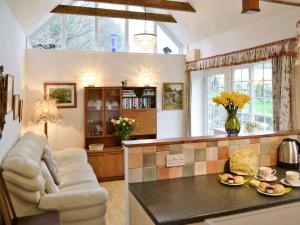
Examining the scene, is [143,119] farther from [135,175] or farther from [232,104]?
[135,175]

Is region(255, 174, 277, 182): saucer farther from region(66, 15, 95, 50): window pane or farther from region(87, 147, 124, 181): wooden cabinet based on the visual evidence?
region(66, 15, 95, 50): window pane

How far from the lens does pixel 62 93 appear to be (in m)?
5.12

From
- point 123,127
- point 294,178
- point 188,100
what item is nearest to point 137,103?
point 123,127

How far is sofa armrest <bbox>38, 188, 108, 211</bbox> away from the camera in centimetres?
250

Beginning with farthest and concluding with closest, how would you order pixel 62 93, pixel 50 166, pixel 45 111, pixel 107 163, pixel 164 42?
pixel 164 42 < pixel 62 93 < pixel 107 163 < pixel 45 111 < pixel 50 166

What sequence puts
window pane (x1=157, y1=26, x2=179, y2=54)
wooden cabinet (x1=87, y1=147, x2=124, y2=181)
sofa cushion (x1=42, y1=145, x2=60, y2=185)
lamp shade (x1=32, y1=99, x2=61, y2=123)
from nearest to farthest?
sofa cushion (x1=42, y1=145, x2=60, y2=185) < lamp shade (x1=32, y1=99, x2=61, y2=123) < wooden cabinet (x1=87, y1=147, x2=124, y2=181) < window pane (x1=157, y1=26, x2=179, y2=54)

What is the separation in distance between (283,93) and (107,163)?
9.93 feet

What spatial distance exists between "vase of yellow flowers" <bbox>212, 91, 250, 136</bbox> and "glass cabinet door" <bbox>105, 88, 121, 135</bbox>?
3284 millimetres

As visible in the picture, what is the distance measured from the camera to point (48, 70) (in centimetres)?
505

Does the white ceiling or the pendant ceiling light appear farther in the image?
the pendant ceiling light

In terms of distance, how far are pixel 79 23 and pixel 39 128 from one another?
222 centimetres

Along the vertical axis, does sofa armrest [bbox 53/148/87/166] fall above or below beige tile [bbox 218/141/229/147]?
below

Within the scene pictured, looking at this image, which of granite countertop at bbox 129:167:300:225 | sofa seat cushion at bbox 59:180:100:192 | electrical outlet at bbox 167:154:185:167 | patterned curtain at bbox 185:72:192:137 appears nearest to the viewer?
granite countertop at bbox 129:167:300:225

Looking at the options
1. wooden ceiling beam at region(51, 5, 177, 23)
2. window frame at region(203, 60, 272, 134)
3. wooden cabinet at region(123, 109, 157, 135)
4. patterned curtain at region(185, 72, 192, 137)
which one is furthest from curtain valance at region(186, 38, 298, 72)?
wooden cabinet at region(123, 109, 157, 135)
